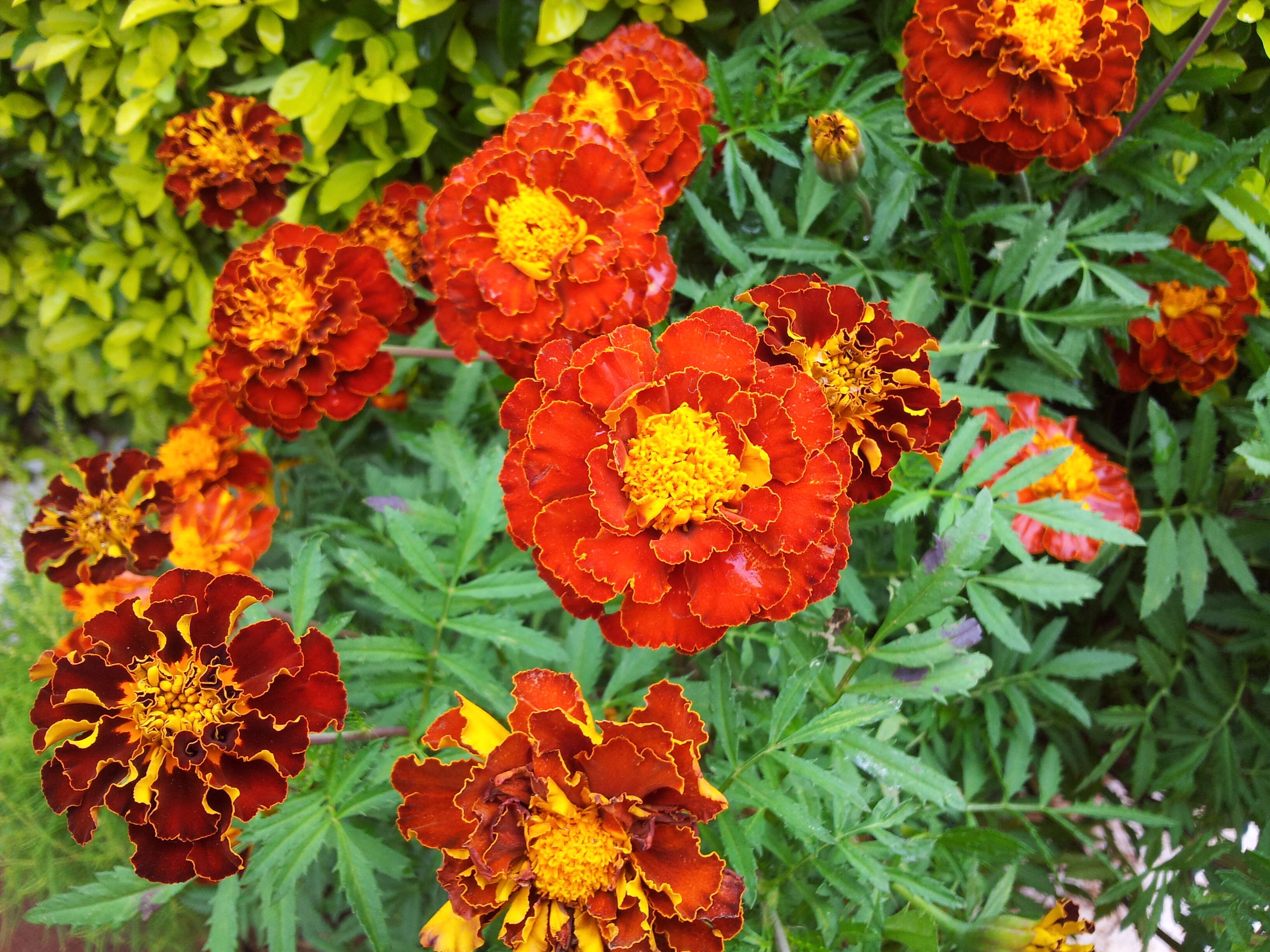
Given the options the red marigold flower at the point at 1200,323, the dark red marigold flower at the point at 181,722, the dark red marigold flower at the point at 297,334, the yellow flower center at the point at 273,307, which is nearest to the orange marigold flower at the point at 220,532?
the dark red marigold flower at the point at 297,334

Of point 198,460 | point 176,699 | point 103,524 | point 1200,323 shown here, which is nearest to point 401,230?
point 198,460

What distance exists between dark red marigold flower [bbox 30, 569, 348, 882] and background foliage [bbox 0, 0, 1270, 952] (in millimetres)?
144

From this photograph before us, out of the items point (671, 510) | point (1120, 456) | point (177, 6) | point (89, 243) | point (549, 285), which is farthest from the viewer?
point (89, 243)

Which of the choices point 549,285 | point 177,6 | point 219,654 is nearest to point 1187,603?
point 549,285

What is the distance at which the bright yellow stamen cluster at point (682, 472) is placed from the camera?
30.2 inches

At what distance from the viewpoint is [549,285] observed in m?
1.05

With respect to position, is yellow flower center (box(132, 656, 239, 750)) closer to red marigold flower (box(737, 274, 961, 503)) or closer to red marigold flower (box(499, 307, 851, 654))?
red marigold flower (box(499, 307, 851, 654))

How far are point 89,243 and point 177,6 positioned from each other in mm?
912

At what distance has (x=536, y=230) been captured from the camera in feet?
3.49

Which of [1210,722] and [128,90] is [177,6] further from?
Answer: [1210,722]

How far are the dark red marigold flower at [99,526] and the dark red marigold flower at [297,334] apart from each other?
27 centimetres

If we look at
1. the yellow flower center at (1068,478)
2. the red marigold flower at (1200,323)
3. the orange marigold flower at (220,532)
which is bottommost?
the orange marigold flower at (220,532)

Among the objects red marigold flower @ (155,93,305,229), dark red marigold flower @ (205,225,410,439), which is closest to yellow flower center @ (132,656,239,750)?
dark red marigold flower @ (205,225,410,439)

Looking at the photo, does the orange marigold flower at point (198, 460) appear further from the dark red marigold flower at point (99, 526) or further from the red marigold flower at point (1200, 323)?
the red marigold flower at point (1200, 323)
